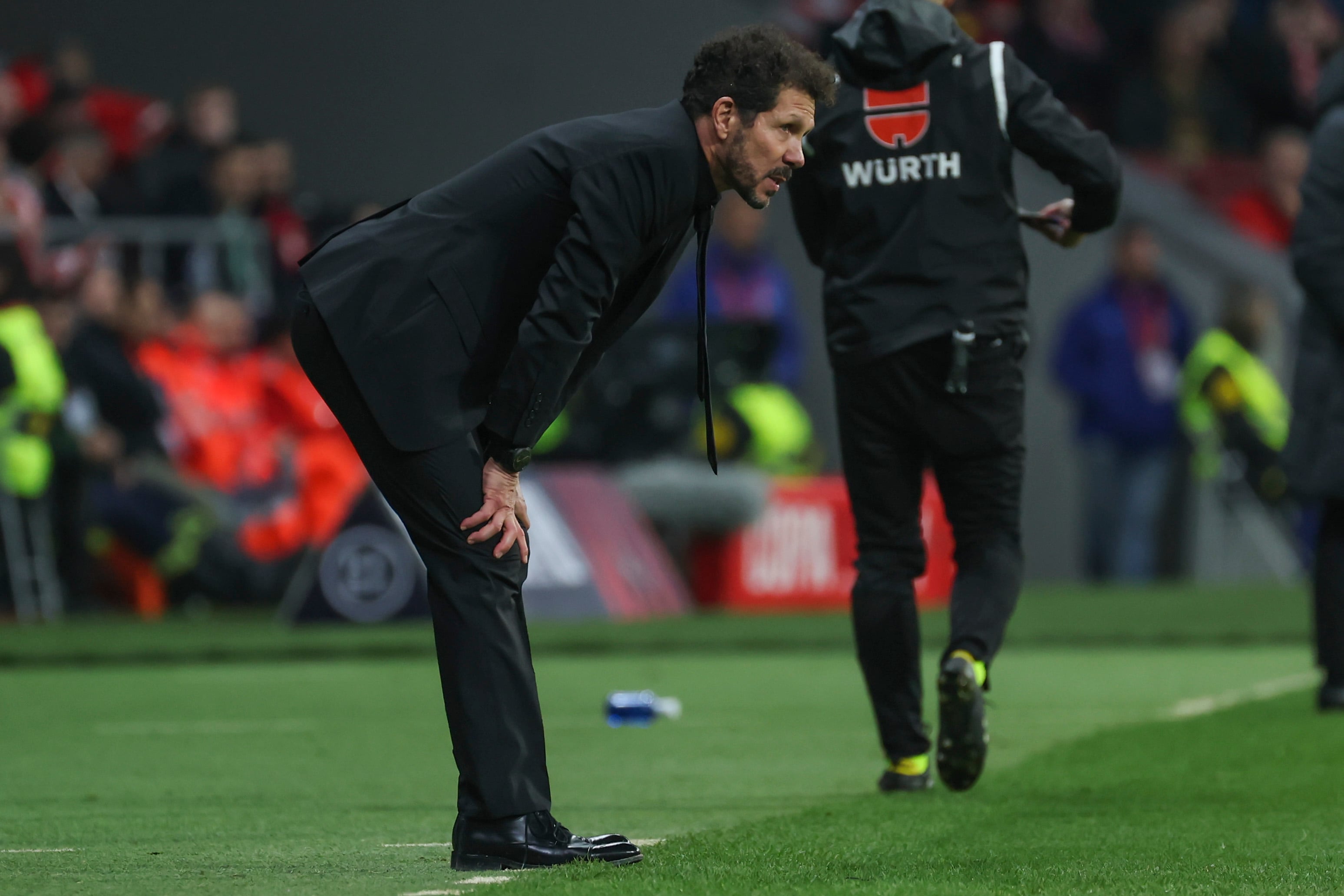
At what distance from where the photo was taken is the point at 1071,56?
18672mm

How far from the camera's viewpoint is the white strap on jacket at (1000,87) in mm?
6051

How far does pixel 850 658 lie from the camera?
35.3 feet

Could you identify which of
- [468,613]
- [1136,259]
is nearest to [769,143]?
[468,613]

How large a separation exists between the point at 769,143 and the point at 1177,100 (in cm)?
1500

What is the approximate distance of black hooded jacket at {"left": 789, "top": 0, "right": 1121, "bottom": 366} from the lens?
6035 millimetres

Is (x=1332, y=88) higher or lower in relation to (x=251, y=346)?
higher

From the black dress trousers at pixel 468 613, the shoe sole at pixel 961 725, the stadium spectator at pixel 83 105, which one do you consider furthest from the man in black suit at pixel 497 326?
the stadium spectator at pixel 83 105

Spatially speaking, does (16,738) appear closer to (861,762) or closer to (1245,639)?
(861,762)

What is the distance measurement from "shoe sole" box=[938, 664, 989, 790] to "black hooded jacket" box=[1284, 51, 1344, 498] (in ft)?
8.81

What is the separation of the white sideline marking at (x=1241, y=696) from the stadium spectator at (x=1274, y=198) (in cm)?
887

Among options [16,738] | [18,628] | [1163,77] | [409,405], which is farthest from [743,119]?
[1163,77]

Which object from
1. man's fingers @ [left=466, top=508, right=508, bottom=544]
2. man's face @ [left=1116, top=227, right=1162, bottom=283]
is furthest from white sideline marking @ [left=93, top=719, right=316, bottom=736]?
man's face @ [left=1116, top=227, right=1162, bottom=283]

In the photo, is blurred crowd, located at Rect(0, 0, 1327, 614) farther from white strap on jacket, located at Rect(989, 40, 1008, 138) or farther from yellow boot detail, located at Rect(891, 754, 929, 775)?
white strap on jacket, located at Rect(989, 40, 1008, 138)

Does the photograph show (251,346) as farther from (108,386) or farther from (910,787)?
(910,787)
